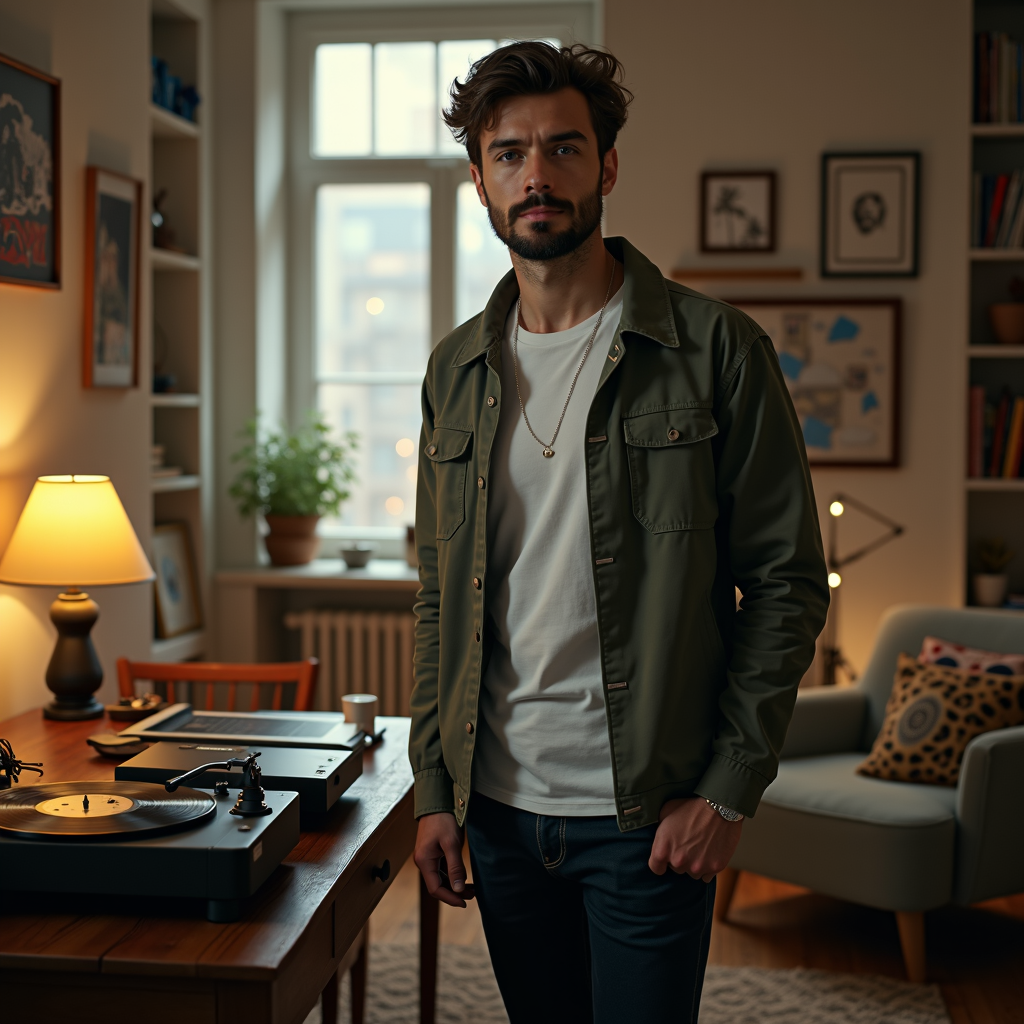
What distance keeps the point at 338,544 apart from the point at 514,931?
3046mm

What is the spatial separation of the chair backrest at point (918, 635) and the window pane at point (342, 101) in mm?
2583

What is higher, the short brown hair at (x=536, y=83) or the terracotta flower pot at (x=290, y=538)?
the short brown hair at (x=536, y=83)

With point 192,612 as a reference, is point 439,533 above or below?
above

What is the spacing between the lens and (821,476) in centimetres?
394

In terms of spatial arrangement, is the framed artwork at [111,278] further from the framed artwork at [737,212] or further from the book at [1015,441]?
the book at [1015,441]

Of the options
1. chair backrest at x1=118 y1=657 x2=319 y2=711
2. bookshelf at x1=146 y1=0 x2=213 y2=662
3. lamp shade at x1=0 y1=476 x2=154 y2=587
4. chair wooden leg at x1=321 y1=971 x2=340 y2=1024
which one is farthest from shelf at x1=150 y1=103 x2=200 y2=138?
chair wooden leg at x1=321 y1=971 x2=340 y2=1024

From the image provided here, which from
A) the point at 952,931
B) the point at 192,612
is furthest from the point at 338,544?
the point at 952,931

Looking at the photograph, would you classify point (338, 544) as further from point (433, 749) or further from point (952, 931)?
point (433, 749)

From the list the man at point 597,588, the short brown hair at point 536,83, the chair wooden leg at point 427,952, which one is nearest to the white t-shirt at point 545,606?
the man at point 597,588

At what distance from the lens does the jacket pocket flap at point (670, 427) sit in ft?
4.52

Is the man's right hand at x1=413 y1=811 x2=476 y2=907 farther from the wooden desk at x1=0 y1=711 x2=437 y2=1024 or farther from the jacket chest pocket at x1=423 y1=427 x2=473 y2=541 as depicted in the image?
the jacket chest pocket at x1=423 y1=427 x2=473 y2=541

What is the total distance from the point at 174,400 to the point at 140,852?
263 centimetres

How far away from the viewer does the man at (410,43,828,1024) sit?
4.49ft

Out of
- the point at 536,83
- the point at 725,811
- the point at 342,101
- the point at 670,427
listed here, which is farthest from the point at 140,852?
the point at 342,101
